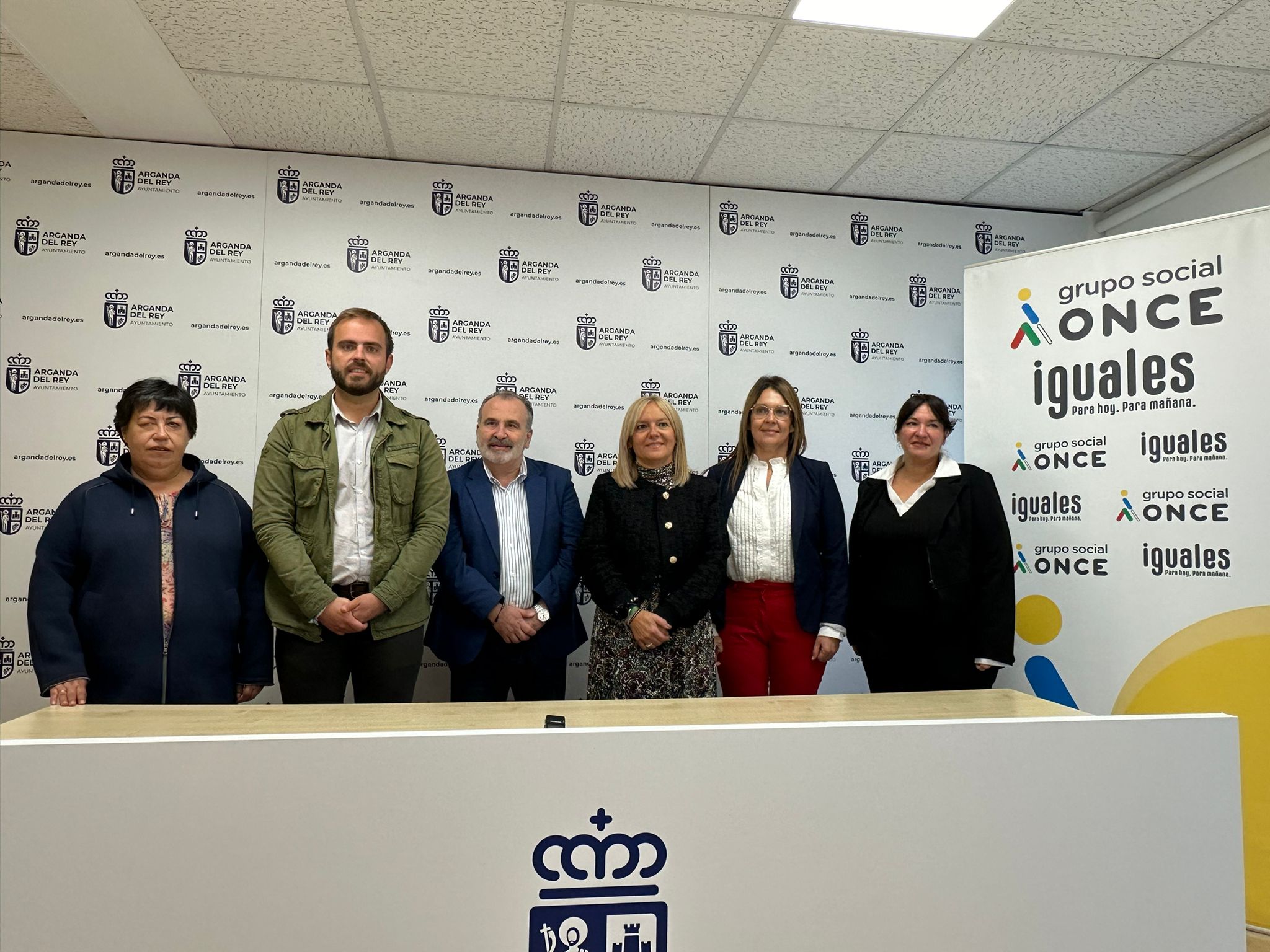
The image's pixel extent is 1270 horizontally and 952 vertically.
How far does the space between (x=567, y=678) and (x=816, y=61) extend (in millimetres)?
2682

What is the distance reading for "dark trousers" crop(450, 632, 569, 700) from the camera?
110 inches

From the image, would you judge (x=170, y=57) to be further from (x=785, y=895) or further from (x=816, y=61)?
(x=785, y=895)

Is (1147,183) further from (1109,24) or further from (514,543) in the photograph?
(514,543)

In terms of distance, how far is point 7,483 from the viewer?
326cm

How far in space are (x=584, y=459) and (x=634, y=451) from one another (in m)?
0.85

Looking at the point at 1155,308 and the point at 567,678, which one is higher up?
the point at 1155,308

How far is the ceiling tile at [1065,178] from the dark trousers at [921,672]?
7.50 ft

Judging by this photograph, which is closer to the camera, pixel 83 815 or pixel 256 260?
pixel 83 815

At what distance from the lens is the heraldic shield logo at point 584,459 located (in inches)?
144

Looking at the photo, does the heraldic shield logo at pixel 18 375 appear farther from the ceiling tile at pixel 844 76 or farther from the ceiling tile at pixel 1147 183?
the ceiling tile at pixel 1147 183

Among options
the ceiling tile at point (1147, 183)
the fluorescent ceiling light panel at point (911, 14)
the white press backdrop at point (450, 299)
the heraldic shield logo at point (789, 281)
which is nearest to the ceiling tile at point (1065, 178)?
the ceiling tile at point (1147, 183)

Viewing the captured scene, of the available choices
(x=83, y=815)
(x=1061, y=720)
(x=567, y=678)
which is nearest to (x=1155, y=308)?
(x=1061, y=720)

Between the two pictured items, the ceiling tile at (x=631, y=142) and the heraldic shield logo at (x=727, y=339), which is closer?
the ceiling tile at (x=631, y=142)

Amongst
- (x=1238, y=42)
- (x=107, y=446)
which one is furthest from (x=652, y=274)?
(x=107, y=446)
